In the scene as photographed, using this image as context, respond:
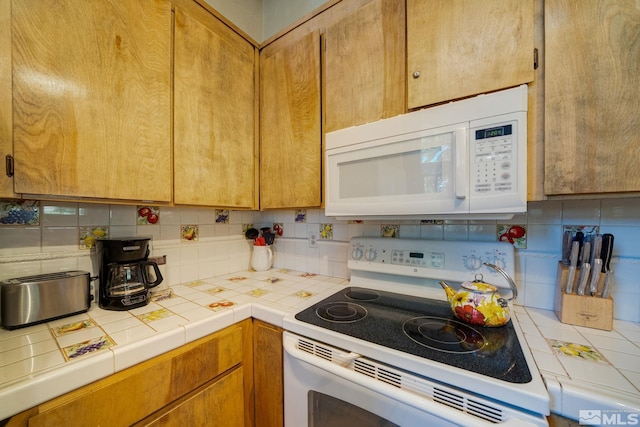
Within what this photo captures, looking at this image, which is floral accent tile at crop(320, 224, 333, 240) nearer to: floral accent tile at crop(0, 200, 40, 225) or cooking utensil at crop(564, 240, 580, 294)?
cooking utensil at crop(564, 240, 580, 294)

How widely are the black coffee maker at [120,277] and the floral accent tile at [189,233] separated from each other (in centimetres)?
34

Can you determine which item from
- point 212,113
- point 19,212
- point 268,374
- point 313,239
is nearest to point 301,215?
point 313,239

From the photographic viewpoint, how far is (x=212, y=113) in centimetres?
117

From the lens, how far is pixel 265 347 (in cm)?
98

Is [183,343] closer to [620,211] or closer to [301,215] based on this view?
[301,215]

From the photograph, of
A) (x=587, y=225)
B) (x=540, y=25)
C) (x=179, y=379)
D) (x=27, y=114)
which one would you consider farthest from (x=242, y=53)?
(x=587, y=225)

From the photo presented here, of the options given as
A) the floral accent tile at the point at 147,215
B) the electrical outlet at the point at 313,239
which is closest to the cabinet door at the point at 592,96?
the electrical outlet at the point at 313,239

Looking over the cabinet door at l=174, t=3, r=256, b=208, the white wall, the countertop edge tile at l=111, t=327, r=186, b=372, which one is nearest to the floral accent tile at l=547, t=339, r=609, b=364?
the countertop edge tile at l=111, t=327, r=186, b=372

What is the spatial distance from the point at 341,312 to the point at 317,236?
0.65 m

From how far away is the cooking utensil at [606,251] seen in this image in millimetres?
781

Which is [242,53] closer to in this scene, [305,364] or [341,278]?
[341,278]

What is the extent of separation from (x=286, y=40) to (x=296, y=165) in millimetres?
697

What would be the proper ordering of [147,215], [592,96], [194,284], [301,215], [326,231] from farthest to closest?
[301,215] → [326,231] → [194,284] → [147,215] → [592,96]

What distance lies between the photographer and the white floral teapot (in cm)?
79
